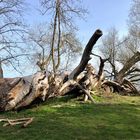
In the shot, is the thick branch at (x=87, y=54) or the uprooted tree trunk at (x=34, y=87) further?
the uprooted tree trunk at (x=34, y=87)

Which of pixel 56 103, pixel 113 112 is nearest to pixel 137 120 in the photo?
pixel 113 112

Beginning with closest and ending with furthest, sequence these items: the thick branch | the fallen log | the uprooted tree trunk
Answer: the fallen log < the thick branch < the uprooted tree trunk

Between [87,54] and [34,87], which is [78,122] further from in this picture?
[87,54]

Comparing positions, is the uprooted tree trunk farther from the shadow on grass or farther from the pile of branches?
the shadow on grass

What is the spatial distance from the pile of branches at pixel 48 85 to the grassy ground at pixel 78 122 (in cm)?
37

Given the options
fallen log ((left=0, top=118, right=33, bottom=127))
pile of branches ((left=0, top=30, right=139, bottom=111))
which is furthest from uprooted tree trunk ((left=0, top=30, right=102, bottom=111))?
fallen log ((left=0, top=118, right=33, bottom=127))

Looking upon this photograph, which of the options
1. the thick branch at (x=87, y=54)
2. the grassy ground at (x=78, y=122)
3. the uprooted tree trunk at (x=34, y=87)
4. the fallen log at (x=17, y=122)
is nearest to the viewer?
the grassy ground at (x=78, y=122)

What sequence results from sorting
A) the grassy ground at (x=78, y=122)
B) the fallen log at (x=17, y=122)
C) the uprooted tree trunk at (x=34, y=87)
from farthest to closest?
the uprooted tree trunk at (x=34, y=87), the fallen log at (x=17, y=122), the grassy ground at (x=78, y=122)

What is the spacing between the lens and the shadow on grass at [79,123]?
345 inches

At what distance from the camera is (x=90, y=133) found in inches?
351

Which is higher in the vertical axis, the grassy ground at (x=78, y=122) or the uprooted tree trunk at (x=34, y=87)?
the uprooted tree trunk at (x=34, y=87)

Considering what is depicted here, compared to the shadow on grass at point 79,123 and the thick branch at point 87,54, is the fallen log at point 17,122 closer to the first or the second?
the shadow on grass at point 79,123

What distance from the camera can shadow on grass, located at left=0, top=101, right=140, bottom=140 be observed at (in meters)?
8.76

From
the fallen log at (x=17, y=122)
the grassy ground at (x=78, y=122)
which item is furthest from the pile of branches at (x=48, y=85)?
the fallen log at (x=17, y=122)
